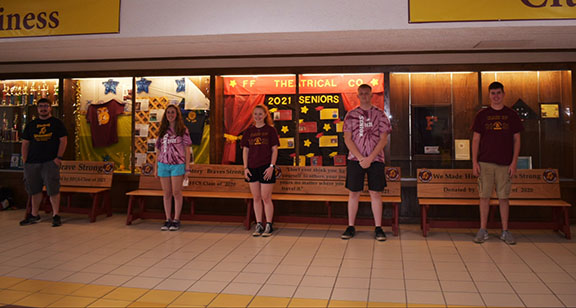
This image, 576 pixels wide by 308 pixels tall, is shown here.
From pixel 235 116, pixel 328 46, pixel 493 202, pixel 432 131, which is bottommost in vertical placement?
pixel 493 202

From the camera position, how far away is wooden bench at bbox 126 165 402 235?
20.0 feet

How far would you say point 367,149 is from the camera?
212 inches

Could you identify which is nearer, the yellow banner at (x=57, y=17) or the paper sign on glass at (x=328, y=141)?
the yellow banner at (x=57, y=17)

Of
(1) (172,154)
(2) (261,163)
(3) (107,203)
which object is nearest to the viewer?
(2) (261,163)

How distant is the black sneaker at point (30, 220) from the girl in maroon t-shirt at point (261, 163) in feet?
10.8

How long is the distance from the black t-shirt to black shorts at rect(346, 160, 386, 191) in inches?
165

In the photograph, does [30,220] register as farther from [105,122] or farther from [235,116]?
[235,116]

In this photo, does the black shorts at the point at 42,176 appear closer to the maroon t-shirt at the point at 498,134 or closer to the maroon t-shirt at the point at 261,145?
the maroon t-shirt at the point at 261,145

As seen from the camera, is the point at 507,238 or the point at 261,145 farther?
the point at 261,145

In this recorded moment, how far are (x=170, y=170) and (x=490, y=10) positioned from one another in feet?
14.4

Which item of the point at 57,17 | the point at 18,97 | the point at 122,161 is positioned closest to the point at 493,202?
the point at 122,161

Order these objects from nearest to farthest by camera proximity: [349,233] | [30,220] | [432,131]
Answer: [349,233] → [30,220] → [432,131]

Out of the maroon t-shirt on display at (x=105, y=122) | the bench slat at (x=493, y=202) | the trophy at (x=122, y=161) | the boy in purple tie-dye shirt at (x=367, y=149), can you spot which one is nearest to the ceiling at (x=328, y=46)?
the maroon t-shirt on display at (x=105, y=122)

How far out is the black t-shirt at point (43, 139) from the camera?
6.23 m
